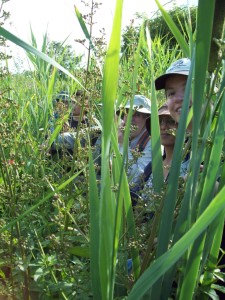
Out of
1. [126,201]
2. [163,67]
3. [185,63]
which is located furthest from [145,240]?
[163,67]

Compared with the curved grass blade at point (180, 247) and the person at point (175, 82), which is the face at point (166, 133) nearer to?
the person at point (175, 82)

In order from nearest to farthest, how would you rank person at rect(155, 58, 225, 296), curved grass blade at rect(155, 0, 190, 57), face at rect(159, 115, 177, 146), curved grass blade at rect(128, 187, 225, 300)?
curved grass blade at rect(128, 187, 225, 300)
curved grass blade at rect(155, 0, 190, 57)
person at rect(155, 58, 225, 296)
face at rect(159, 115, 177, 146)

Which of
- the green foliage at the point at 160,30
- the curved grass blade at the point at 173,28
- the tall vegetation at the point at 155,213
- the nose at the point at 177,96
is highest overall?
the green foliage at the point at 160,30

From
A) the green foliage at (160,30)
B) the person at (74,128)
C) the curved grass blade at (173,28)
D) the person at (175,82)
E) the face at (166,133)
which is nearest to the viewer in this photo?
the curved grass blade at (173,28)

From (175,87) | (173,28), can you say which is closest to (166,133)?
(175,87)

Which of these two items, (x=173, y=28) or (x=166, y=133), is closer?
(x=173, y=28)

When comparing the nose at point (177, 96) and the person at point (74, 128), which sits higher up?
the nose at point (177, 96)

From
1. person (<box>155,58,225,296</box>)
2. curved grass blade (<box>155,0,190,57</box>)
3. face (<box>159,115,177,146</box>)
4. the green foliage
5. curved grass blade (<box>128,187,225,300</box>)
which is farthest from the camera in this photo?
face (<box>159,115,177,146</box>)

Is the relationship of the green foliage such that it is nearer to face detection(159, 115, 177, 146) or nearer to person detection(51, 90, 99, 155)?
person detection(51, 90, 99, 155)

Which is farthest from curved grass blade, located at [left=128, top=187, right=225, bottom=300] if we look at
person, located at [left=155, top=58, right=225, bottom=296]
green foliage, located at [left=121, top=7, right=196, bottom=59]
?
person, located at [left=155, top=58, right=225, bottom=296]

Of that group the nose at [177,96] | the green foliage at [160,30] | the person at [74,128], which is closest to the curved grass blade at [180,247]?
the green foliage at [160,30]

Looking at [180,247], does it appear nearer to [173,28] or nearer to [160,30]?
[173,28]

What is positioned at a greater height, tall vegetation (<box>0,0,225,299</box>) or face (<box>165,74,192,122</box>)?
face (<box>165,74,192,122</box>)

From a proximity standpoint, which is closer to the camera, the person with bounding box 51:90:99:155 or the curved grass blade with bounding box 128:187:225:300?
the curved grass blade with bounding box 128:187:225:300
